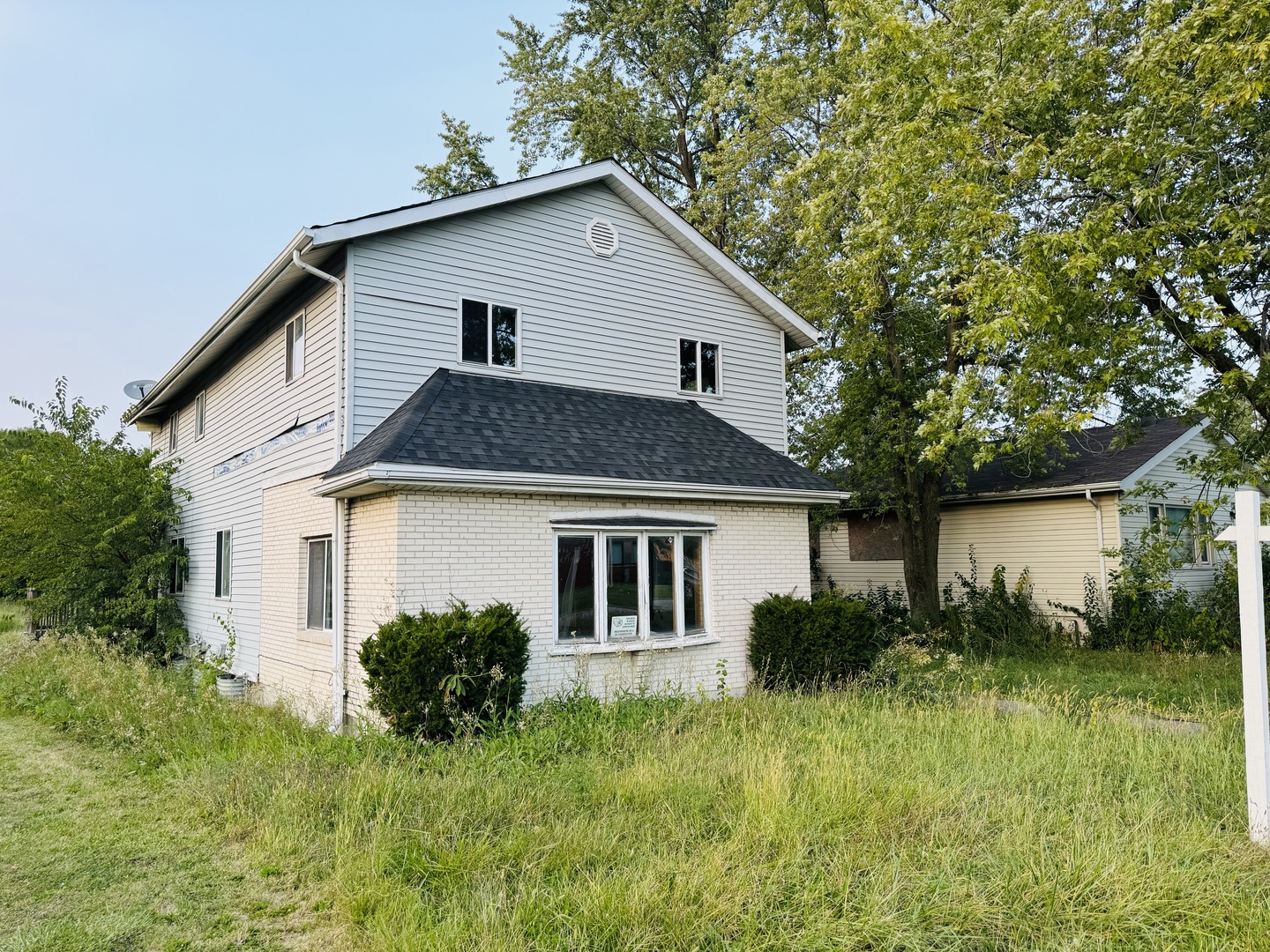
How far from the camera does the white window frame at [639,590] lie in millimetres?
10016

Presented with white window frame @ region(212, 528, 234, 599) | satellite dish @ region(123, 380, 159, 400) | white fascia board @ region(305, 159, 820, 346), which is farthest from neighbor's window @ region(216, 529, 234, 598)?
satellite dish @ region(123, 380, 159, 400)

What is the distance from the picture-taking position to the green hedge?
10977 mm

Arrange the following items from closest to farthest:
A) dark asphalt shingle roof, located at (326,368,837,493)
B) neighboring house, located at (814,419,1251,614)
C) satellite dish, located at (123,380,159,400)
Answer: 1. dark asphalt shingle roof, located at (326,368,837,493)
2. neighboring house, located at (814,419,1251,614)
3. satellite dish, located at (123,380,159,400)

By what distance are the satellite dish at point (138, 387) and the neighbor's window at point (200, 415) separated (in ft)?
12.6

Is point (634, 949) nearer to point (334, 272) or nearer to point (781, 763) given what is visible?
point (781, 763)

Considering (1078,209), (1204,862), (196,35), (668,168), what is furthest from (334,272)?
(668,168)

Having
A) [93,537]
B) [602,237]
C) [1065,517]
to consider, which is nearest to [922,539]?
[1065,517]

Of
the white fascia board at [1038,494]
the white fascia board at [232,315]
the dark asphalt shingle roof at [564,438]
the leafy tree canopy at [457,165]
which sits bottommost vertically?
the white fascia board at [1038,494]

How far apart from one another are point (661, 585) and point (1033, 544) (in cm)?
1160

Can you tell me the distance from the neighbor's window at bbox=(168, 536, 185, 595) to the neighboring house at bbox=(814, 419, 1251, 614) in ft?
54.3

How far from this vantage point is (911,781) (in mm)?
5836

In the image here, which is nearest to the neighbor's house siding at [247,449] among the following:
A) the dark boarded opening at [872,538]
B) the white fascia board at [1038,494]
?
the dark boarded opening at [872,538]

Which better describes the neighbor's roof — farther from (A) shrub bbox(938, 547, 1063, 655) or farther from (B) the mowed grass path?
(A) shrub bbox(938, 547, 1063, 655)

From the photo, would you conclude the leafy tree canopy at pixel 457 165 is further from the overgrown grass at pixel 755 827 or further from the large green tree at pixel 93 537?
the overgrown grass at pixel 755 827
